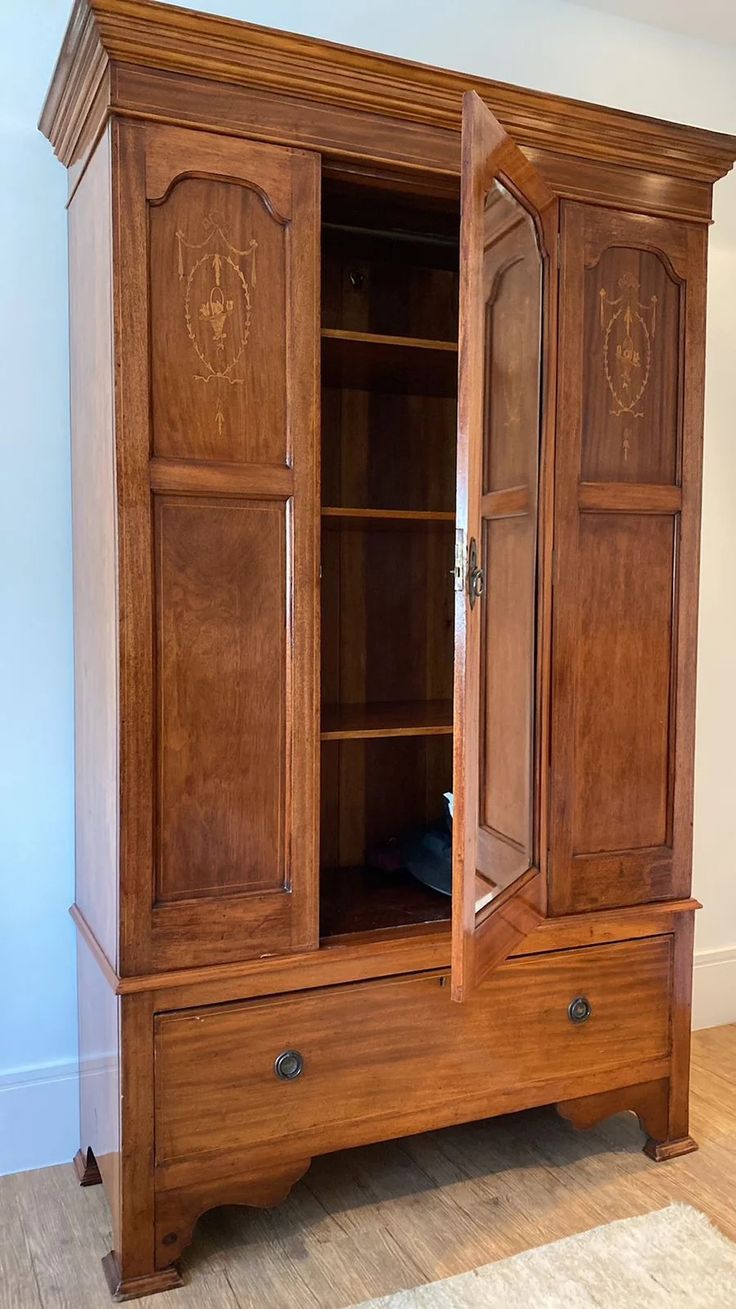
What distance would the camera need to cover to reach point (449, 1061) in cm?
200

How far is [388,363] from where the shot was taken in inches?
86.7

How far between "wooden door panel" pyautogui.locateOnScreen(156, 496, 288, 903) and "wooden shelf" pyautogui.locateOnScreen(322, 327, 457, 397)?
435mm

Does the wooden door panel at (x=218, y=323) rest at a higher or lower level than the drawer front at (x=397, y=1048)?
higher

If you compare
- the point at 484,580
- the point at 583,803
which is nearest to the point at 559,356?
the point at 484,580

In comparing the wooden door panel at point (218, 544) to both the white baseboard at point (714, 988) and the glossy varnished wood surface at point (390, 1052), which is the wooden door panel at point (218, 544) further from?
the white baseboard at point (714, 988)

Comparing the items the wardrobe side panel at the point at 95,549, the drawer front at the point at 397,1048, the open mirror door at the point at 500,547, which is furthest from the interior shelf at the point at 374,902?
the wardrobe side panel at the point at 95,549

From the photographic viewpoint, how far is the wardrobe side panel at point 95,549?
1.72m

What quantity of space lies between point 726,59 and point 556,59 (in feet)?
1.76

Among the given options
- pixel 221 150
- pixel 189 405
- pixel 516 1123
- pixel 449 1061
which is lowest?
pixel 516 1123

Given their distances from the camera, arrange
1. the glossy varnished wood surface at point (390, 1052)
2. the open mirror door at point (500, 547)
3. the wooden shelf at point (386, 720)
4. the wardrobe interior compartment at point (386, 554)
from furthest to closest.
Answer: the wardrobe interior compartment at point (386, 554) → the wooden shelf at point (386, 720) → the glossy varnished wood surface at point (390, 1052) → the open mirror door at point (500, 547)

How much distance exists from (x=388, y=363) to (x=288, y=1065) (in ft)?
4.61

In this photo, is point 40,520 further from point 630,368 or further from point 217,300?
point 630,368

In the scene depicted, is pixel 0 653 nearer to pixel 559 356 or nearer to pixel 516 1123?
pixel 559 356

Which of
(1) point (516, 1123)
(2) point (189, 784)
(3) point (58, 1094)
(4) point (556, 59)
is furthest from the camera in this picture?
(4) point (556, 59)
